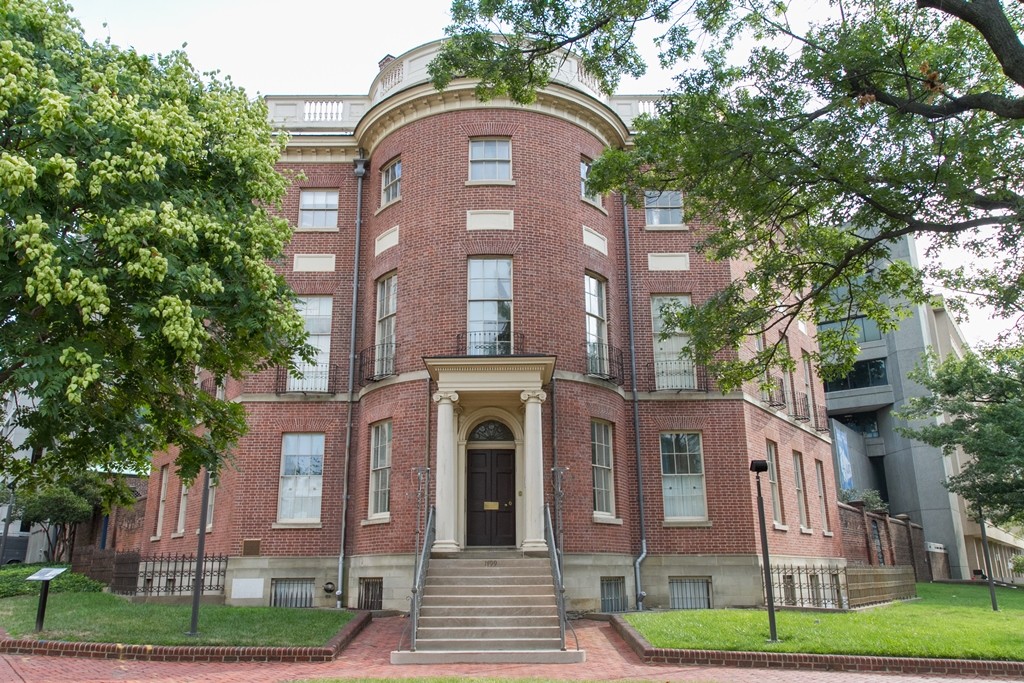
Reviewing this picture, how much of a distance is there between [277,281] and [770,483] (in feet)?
46.4

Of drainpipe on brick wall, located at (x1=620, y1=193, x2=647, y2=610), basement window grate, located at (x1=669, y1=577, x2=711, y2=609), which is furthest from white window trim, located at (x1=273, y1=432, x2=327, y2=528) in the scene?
basement window grate, located at (x1=669, y1=577, x2=711, y2=609)

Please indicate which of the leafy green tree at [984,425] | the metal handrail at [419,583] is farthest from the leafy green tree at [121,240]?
the leafy green tree at [984,425]

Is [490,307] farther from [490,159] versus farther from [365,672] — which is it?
[365,672]

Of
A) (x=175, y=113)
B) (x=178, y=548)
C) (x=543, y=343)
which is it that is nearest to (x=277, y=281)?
(x=175, y=113)

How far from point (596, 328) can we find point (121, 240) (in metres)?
11.9

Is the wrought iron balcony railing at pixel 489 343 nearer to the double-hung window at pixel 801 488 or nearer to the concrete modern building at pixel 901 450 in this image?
the double-hung window at pixel 801 488

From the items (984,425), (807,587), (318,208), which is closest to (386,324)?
(318,208)

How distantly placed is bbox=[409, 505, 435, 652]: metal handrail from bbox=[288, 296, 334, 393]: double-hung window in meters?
5.50

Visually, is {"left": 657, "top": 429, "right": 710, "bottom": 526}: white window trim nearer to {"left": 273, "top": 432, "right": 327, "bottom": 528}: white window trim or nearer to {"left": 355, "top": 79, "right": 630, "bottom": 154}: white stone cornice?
{"left": 355, "top": 79, "right": 630, "bottom": 154}: white stone cornice

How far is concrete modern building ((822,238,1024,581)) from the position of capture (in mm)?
42031

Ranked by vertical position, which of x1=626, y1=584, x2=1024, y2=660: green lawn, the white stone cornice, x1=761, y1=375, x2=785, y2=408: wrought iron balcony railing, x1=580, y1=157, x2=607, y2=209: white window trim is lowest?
x1=626, y1=584, x2=1024, y2=660: green lawn

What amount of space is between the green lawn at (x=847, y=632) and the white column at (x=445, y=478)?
3.92 m

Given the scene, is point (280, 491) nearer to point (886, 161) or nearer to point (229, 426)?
point (229, 426)

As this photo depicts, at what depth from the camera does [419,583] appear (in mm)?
13828
